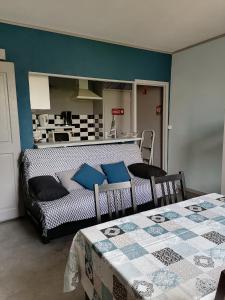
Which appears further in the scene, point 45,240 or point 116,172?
point 116,172

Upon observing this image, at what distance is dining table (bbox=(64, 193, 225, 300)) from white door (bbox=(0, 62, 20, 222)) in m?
1.90

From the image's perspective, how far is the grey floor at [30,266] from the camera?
5.24ft

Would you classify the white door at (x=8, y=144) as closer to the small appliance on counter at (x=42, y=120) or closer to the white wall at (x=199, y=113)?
the small appliance on counter at (x=42, y=120)

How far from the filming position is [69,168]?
2.84 m

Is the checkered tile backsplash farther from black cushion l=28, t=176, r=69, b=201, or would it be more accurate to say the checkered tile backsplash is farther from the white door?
black cushion l=28, t=176, r=69, b=201

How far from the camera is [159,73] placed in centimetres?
385

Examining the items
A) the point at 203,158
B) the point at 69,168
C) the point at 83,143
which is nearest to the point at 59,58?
the point at 83,143

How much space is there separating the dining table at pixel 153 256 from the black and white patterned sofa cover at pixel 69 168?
1.03 meters

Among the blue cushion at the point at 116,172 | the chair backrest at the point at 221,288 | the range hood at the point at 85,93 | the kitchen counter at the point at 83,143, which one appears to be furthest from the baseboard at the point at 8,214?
the chair backrest at the point at 221,288

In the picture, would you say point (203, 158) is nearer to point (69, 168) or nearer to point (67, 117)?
point (69, 168)

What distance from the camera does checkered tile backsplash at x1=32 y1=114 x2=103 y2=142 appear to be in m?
4.54

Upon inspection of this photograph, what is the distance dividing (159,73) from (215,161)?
180 centimetres

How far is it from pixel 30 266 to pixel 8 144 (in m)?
1.45

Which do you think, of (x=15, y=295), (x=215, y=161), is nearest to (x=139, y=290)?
(x=15, y=295)
